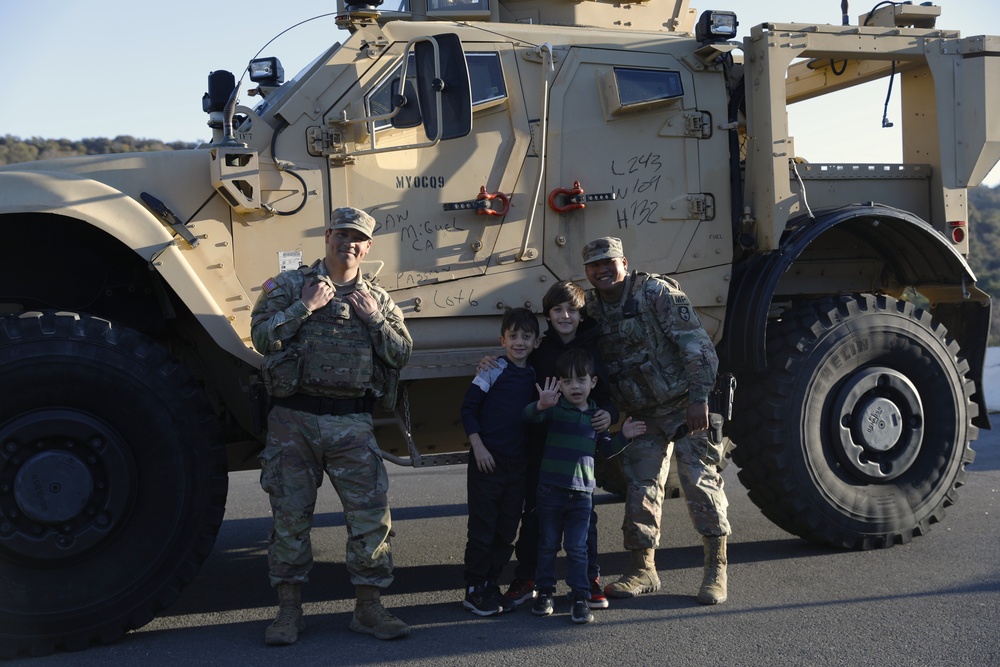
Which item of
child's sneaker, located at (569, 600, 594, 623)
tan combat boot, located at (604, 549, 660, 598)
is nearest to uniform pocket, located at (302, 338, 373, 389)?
child's sneaker, located at (569, 600, 594, 623)

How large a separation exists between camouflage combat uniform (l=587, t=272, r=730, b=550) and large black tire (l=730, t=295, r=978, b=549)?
0.76 m

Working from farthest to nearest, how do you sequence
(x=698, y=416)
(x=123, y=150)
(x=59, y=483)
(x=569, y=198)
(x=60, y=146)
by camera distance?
(x=60, y=146) → (x=123, y=150) → (x=569, y=198) → (x=698, y=416) → (x=59, y=483)

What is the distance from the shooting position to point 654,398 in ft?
16.3

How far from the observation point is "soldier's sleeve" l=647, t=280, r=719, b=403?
4.84 m

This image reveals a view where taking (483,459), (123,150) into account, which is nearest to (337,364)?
(483,459)

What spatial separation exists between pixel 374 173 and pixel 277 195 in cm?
47

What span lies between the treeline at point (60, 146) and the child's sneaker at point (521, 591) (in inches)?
979

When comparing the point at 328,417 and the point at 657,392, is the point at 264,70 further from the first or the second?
the point at 657,392

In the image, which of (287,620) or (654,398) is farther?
(654,398)

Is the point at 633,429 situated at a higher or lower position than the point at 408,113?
lower

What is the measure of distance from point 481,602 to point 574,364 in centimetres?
112

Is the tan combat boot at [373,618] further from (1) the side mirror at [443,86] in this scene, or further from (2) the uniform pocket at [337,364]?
(1) the side mirror at [443,86]

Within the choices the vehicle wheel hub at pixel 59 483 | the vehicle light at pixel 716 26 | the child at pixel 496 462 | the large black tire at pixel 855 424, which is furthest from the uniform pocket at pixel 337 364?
the vehicle light at pixel 716 26

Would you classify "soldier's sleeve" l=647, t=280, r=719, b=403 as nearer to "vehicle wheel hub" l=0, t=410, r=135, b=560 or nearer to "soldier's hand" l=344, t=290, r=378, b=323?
"soldier's hand" l=344, t=290, r=378, b=323
